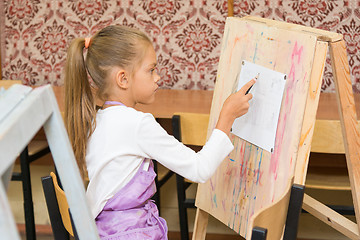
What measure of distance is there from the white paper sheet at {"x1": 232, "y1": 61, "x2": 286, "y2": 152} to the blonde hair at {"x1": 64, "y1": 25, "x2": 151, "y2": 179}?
0.32 m

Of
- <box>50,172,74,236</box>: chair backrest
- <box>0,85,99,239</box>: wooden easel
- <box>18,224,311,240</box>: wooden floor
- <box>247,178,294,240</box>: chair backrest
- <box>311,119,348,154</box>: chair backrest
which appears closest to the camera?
<box>0,85,99,239</box>: wooden easel

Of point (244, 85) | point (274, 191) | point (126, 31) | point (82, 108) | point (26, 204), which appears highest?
point (126, 31)

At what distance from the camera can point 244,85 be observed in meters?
1.50

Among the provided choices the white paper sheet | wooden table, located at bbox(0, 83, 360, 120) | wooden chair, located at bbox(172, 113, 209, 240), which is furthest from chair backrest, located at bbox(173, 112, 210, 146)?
the white paper sheet

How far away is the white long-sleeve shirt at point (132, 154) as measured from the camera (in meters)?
1.36

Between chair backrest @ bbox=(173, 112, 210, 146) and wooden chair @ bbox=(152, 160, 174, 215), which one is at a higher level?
chair backrest @ bbox=(173, 112, 210, 146)

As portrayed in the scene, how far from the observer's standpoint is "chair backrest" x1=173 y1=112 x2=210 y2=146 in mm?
2072

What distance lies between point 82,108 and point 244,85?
1.51ft

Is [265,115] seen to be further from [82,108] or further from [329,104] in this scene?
[329,104]

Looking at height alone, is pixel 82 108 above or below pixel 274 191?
above

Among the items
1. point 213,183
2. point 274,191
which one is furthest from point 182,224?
point 274,191

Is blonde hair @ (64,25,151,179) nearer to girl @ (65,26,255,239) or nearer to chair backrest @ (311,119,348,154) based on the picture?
girl @ (65,26,255,239)

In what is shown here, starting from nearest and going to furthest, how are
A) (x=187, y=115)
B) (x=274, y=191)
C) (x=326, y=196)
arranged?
(x=274, y=191) < (x=187, y=115) < (x=326, y=196)

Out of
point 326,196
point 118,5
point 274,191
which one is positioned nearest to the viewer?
point 274,191
